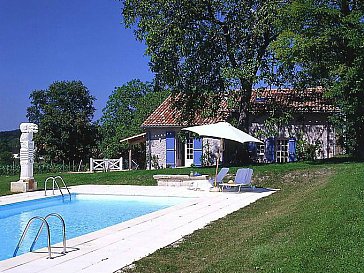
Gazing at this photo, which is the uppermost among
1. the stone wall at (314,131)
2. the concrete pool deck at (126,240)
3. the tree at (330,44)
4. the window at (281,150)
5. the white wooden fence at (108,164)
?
the tree at (330,44)

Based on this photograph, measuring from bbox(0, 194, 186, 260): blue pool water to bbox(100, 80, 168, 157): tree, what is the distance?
76.4 ft

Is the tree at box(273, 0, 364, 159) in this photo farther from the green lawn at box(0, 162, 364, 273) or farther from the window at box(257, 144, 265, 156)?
the green lawn at box(0, 162, 364, 273)

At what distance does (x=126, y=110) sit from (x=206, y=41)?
1067 inches

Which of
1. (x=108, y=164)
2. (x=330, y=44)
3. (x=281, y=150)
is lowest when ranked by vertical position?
(x=108, y=164)

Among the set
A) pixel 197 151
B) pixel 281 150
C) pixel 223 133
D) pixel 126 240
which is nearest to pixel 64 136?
pixel 197 151

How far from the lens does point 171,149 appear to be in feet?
103

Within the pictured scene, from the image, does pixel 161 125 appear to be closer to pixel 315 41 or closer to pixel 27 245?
pixel 315 41

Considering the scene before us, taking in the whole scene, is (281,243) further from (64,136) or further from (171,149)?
(64,136)

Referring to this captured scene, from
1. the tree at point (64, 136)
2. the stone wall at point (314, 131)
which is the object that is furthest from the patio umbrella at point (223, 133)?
the tree at point (64, 136)

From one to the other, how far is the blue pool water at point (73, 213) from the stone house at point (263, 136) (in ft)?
40.2

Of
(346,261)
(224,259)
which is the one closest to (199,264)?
(224,259)

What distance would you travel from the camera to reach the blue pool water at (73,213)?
11.3 m

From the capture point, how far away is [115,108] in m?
52.0

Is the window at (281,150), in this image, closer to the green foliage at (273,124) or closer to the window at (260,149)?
the green foliage at (273,124)
